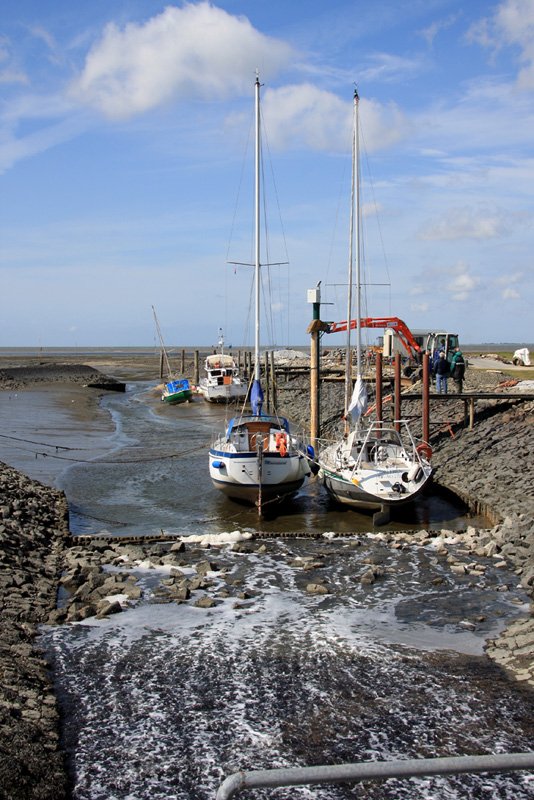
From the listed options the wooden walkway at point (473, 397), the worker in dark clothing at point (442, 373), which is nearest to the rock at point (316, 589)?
the wooden walkway at point (473, 397)

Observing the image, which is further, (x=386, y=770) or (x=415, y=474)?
(x=415, y=474)

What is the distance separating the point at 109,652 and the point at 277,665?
261cm

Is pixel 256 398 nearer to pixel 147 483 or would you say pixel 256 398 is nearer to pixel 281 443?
pixel 281 443

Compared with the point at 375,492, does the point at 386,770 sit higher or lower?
higher

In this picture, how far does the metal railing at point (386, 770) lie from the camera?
3738 mm

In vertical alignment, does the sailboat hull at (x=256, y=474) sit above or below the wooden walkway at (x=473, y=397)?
below

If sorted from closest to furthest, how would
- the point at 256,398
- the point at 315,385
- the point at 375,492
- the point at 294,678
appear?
the point at 294,678 < the point at 375,492 < the point at 256,398 < the point at 315,385

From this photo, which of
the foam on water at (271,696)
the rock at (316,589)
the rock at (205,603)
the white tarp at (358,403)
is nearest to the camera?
the foam on water at (271,696)

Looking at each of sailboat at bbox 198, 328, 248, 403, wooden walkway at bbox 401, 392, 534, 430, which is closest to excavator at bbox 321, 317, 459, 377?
wooden walkway at bbox 401, 392, 534, 430

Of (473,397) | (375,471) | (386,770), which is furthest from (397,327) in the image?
(386,770)

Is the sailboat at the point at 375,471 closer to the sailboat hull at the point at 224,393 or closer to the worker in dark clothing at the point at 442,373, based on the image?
the worker in dark clothing at the point at 442,373

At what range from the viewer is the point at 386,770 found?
379cm

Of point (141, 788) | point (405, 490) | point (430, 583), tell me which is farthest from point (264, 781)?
point (405, 490)

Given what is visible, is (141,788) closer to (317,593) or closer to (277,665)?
(277,665)
